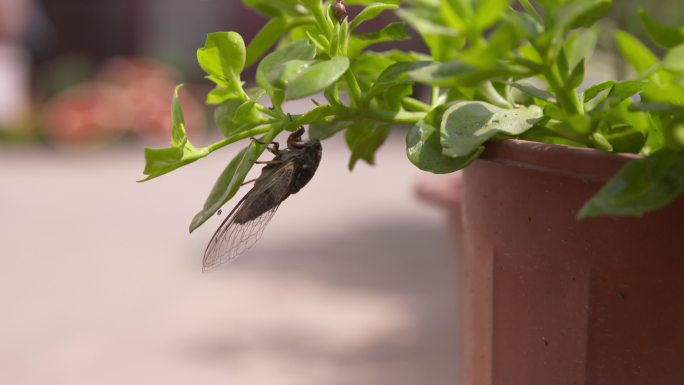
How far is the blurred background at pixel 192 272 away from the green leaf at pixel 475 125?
116mm

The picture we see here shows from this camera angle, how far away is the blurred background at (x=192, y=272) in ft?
4.45

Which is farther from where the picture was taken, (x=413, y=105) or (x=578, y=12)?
(x=413, y=105)

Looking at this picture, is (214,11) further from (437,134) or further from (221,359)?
(437,134)

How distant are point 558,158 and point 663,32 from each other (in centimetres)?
6

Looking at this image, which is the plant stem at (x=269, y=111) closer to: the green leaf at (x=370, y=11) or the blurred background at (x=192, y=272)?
the green leaf at (x=370, y=11)

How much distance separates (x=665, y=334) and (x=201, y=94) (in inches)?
182

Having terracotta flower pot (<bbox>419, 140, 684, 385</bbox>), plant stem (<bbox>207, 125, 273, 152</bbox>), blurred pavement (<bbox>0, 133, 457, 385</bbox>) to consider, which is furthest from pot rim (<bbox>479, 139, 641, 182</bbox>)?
blurred pavement (<bbox>0, 133, 457, 385</bbox>)

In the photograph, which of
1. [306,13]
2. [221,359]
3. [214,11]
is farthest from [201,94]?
[306,13]

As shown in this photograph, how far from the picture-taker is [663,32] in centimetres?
32

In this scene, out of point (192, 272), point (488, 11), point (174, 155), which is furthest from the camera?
point (192, 272)

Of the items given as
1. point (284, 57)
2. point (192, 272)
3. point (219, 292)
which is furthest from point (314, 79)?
point (192, 272)

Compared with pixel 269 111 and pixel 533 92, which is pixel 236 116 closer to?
pixel 269 111

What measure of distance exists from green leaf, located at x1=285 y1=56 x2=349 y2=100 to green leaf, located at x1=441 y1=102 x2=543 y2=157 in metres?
0.06

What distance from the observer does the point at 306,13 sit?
15.1 inches
